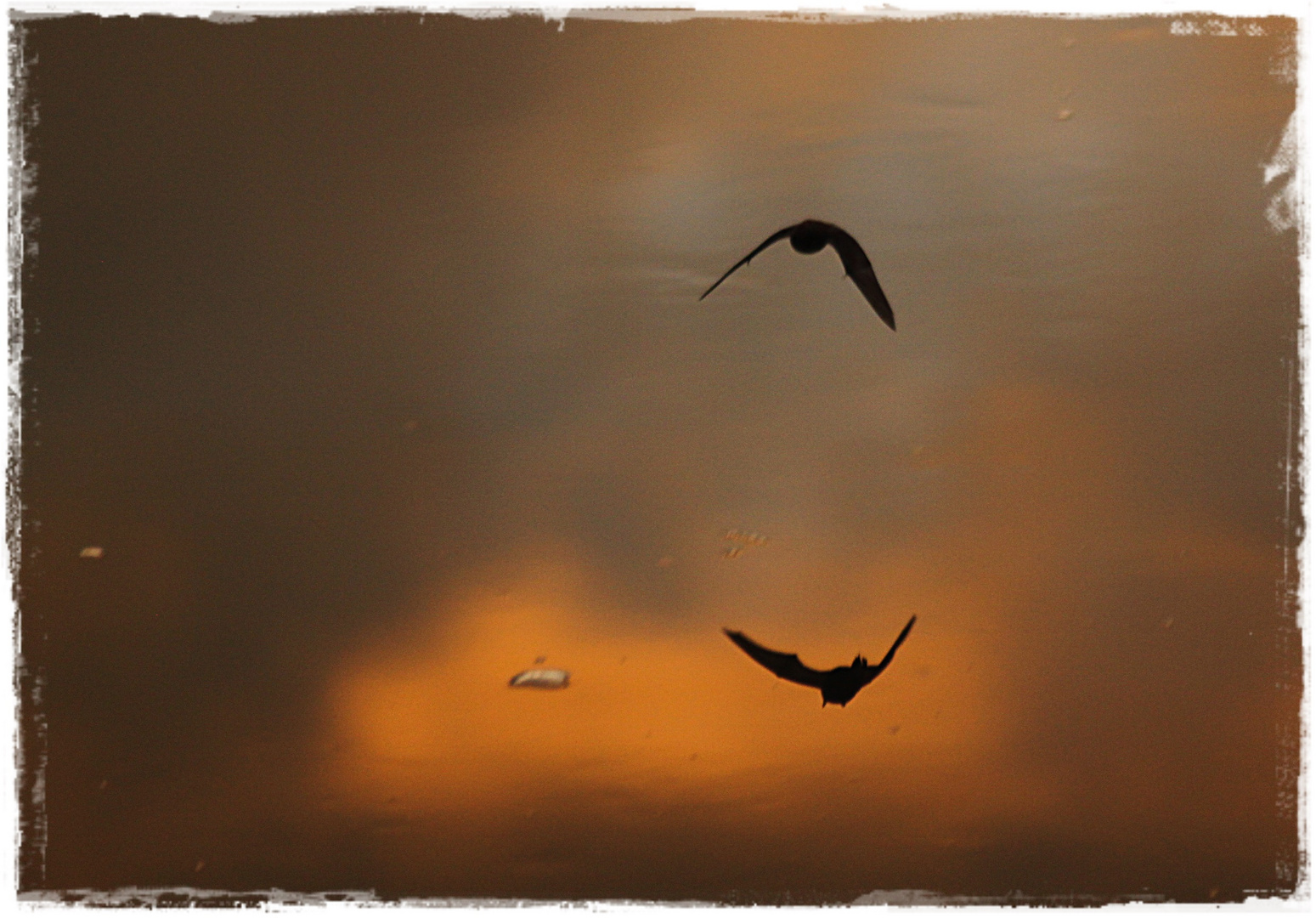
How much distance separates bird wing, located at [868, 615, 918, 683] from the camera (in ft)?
2.42

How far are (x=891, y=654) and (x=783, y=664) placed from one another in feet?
0.28

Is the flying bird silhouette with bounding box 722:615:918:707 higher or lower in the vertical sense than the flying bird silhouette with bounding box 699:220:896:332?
lower

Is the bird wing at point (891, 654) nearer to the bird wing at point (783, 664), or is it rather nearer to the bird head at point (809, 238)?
the bird wing at point (783, 664)

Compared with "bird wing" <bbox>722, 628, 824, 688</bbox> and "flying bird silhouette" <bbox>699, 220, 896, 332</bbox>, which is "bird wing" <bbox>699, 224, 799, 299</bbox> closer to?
"flying bird silhouette" <bbox>699, 220, 896, 332</bbox>

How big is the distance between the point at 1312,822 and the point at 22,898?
98 cm

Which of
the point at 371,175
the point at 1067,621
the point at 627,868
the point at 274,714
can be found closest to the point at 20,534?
the point at 274,714

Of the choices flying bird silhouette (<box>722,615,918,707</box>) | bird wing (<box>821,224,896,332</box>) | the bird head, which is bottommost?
flying bird silhouette (<box>722,615,918,707</box>)

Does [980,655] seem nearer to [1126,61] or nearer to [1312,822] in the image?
[1312,822]

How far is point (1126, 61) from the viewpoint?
731 millimetres

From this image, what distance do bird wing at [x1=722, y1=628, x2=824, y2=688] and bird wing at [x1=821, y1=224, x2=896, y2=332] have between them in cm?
27

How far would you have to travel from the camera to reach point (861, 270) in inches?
29.2

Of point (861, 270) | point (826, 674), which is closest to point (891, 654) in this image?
point (826, 674)

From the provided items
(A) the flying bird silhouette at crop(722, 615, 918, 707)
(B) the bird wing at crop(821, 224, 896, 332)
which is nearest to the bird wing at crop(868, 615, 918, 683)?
(A) the flying bird silhouette at crop(722, 615, 918, 707)

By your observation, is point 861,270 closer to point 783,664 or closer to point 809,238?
point 809,238
